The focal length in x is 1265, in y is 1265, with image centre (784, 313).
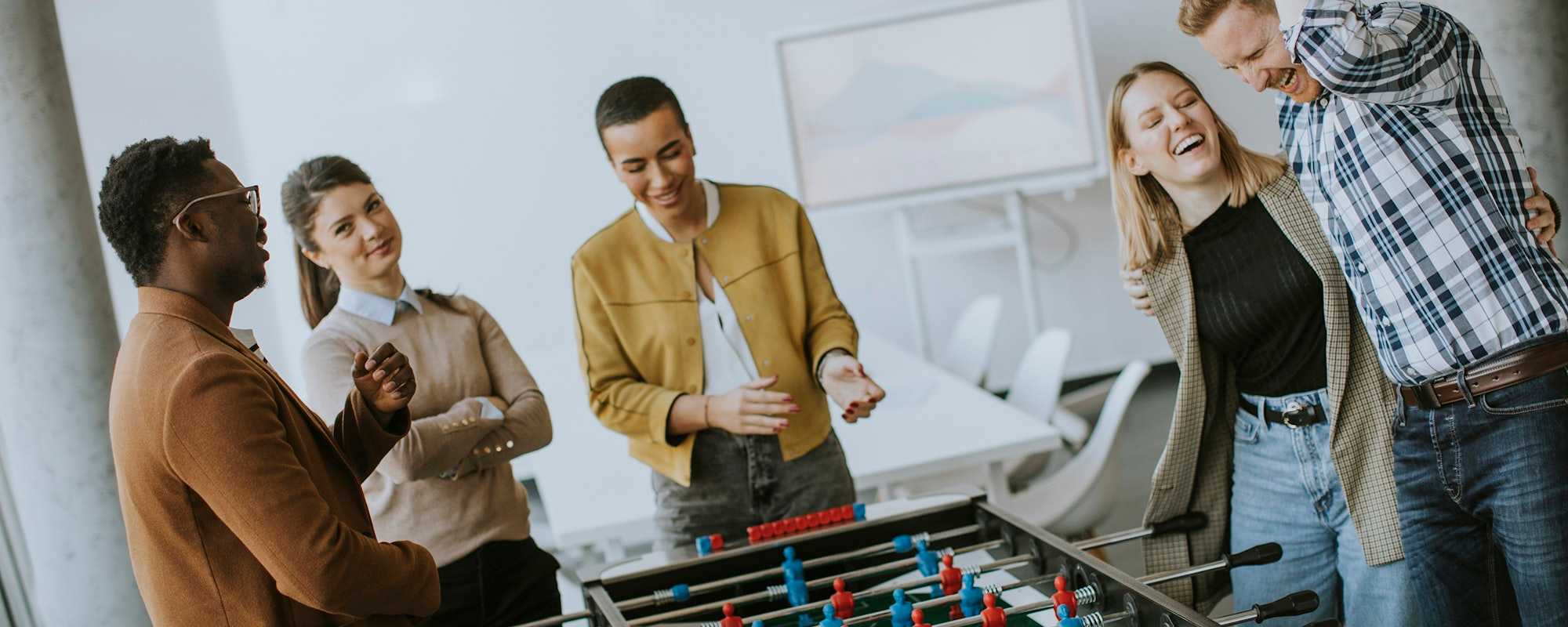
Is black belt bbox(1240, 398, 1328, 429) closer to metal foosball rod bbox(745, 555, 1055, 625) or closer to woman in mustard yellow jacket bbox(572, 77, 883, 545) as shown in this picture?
metal foosball rod bbox(745, 555, 1055, 625)

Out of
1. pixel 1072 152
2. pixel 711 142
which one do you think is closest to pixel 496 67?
pixel 711 142

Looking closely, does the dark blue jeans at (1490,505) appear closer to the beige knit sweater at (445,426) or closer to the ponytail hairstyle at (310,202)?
the beige knit sweater at (445,426)

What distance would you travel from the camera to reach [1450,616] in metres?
1.95

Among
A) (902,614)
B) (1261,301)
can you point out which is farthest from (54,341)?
(1261,301)

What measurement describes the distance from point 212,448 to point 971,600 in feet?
3.53

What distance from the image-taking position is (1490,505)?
1.86 meters

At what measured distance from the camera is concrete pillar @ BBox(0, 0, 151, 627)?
2535mm

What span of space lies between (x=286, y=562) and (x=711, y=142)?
15.8 ft

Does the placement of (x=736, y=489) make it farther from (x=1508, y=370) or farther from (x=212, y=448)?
(x=1508, y=370)

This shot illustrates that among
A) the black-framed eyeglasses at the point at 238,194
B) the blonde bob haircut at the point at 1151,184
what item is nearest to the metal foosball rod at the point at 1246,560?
the blonde bob haircut at the point at 1151,184

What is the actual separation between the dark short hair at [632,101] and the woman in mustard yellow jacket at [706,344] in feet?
0.11

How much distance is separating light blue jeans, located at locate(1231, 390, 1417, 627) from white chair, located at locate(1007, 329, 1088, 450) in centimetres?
169

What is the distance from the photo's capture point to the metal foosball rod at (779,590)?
79.0 inches

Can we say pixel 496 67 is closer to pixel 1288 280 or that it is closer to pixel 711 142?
pixel 711 142
